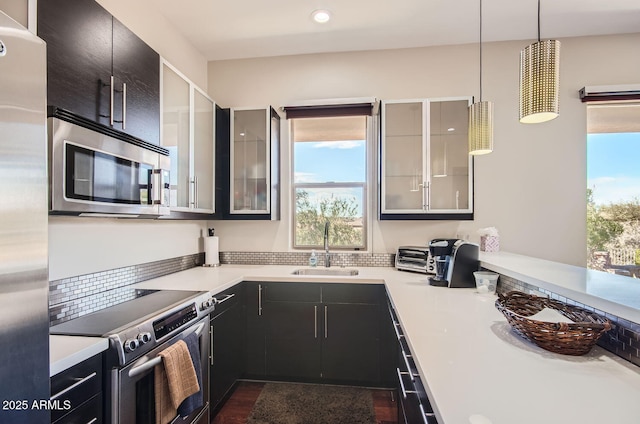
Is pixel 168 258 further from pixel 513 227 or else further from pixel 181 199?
pixel 513 227

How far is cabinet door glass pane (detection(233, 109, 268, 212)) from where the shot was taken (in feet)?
9.43

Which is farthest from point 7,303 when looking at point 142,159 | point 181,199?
point 181,199

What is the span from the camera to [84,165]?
4.40 ft

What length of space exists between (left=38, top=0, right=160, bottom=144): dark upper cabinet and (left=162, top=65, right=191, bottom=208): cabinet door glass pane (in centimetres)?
11

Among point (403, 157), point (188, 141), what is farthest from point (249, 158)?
point (403, 157)

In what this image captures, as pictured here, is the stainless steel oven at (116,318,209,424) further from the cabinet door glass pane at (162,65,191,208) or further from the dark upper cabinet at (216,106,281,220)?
the dark upper cabinet at (216,106,281,220)

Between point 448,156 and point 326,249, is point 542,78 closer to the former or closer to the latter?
point 448,156

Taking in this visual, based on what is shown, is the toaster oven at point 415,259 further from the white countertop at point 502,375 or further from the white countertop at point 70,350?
the white countertop at point 70,350

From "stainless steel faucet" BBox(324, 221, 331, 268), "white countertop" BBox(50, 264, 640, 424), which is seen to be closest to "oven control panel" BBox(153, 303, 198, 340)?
"white countertop" BBox(50, 264, 640, 424)

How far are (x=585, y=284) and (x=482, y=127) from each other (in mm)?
958

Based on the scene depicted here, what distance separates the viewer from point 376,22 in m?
2.56

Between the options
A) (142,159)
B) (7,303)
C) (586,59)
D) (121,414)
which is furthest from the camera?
(586,59)

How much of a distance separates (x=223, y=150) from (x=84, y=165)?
1608mm

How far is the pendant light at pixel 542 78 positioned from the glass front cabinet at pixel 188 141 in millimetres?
2022
